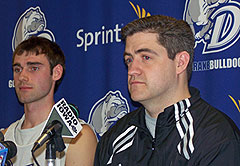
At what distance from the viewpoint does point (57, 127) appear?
1.46m

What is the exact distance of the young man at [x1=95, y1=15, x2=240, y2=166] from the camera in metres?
1.72

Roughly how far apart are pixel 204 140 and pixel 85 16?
4.19 feet

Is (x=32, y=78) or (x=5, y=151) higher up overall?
(x=32, y=78)

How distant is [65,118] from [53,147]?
13 cm

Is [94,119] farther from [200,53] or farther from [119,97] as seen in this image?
[200,53]

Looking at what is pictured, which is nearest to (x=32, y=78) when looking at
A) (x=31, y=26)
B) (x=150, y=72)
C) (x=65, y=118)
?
(x=31, y=26)

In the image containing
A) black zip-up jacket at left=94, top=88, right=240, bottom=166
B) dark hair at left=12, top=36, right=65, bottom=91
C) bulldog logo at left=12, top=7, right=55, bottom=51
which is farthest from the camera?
bulldog logo at left=12, top=7, right=55, bottom=51

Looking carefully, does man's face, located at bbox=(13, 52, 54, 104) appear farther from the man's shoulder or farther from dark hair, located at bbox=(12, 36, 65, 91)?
the man's shoulder

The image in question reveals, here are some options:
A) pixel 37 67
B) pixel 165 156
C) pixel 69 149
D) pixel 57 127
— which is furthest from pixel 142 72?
pixel 37 67

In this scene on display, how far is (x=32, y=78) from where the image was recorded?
246 centimetres

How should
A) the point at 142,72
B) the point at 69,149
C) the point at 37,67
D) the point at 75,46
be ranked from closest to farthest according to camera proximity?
the point at 142,72 < the point at 69,149 < the point at 37,67 < the point at 75,46

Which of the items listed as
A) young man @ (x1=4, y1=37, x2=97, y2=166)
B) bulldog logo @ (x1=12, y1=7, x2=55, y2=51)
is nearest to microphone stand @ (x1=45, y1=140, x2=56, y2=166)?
young man @ (x1=4, y1=37, x2=97, y2=166)

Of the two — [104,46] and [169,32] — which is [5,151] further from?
[104,46]

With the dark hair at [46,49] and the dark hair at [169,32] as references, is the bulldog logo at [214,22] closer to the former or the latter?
the dark hair at [169,32]
